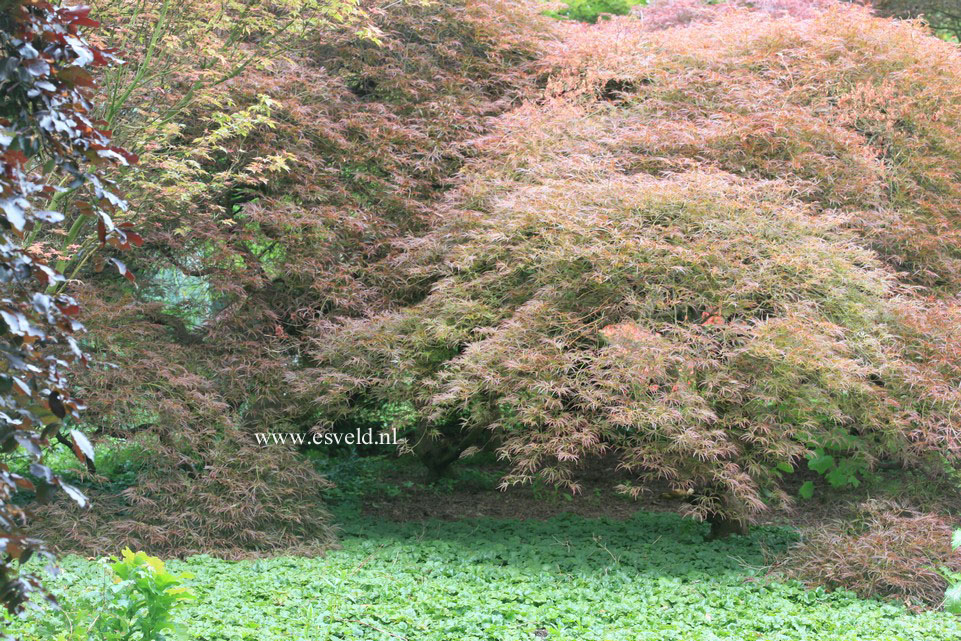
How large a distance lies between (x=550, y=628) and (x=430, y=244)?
2.95m

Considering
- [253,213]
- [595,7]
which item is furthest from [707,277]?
[595,7]

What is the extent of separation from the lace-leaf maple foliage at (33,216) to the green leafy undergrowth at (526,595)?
1813 millimetres

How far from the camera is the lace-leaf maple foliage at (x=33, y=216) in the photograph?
1662 millimetres

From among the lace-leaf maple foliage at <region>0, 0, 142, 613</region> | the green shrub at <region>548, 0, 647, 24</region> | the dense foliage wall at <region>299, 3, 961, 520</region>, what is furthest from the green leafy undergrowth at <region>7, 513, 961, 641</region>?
Result: the green shrub at <region>548, 0, 647, 24</region>

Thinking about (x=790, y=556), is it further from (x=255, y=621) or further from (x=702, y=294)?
(x=255, y=621)

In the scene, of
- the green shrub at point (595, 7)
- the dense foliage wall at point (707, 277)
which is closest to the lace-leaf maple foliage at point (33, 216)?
the dense foliage wall at point (707, 277)

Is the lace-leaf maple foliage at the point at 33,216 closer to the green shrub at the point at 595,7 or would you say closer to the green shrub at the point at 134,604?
the green shrub at the point at 134,604

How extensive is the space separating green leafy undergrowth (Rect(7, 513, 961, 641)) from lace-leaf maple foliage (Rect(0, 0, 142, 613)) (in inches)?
71.4

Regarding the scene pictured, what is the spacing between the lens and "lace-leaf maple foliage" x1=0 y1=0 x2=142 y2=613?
5.45 ft

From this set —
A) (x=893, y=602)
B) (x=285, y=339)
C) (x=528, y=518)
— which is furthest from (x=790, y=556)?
(x=285, y=339)

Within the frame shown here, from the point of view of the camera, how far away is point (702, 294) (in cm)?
457

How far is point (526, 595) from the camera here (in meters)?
4.00

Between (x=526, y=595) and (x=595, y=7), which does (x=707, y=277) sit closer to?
(x=526, y=595)

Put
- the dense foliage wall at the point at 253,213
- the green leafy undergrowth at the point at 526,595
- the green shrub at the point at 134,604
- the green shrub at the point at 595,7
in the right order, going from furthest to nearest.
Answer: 1. the green shrub at the point at 595,7
2. the dense foliage wall at the point at 253,213
3. the green leafy undergrowth at the point at 526,595
4. the green shrub at the point at 134,604
